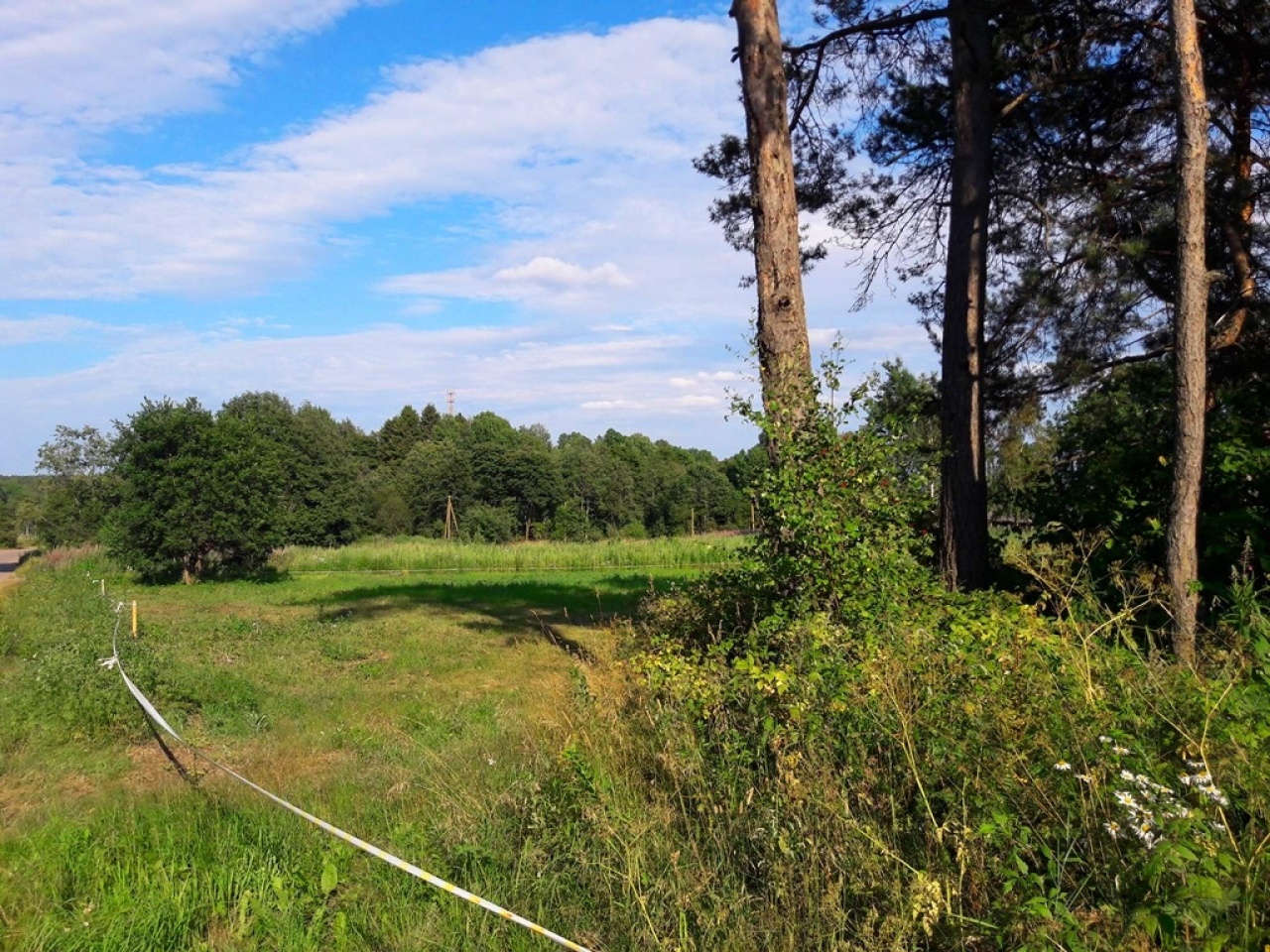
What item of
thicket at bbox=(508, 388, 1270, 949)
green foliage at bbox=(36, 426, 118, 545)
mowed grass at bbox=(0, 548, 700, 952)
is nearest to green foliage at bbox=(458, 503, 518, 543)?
green foliage at bbox=(36, 426, 118, 545)

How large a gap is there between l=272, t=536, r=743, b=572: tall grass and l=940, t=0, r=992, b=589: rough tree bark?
18819 mm

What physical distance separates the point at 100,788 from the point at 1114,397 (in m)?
8.97

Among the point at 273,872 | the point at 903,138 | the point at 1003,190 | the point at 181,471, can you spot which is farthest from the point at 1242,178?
the point at 181,471

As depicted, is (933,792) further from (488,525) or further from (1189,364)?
(488,525)

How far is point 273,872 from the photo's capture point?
4199mm

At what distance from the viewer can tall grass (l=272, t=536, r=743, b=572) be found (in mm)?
29859

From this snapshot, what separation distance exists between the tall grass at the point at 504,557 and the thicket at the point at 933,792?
2345cm

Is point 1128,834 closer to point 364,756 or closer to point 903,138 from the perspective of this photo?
point 364,756

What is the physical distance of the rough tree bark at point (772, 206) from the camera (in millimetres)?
7371

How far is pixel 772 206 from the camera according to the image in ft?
25.4

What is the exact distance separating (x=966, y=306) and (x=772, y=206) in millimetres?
2801

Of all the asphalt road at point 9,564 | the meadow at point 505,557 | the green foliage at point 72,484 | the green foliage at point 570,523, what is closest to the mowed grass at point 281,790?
→ the meadow at point 505,557

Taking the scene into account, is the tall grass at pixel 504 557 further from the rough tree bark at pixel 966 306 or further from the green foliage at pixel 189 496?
the rough tree bark at pixel 966 306

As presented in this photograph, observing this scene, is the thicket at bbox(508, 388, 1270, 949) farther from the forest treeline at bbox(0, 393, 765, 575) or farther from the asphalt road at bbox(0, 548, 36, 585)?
the asphalt road at bbox(0, 548, 36, 585)
